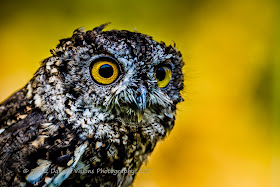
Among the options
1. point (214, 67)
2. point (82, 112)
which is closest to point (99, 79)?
point (82, 112)

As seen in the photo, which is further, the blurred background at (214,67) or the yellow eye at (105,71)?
the blurred background at (214,67)

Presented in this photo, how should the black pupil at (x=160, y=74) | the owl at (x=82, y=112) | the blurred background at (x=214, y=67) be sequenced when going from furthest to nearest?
the blurred background at (x=214, y=67), the black pupil at (x=160, y=74), the owl at (x=82, y=112)

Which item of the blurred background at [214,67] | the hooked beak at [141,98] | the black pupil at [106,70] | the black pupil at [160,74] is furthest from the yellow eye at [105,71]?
the blurred background at [214,67]

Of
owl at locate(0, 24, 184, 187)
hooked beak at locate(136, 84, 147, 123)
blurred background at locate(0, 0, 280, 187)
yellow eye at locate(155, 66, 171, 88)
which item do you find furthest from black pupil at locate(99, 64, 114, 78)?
blurred background at locate(0, 0, 280, 187)

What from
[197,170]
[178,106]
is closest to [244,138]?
[197,170]

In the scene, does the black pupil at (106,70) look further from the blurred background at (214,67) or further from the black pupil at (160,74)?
the blurred background at (214,67)

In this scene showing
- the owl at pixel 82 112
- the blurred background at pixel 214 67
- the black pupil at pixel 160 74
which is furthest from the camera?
the blurred background at pixel 214 67

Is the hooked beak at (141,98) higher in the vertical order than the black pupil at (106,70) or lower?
lower

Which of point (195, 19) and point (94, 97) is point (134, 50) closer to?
point (94, 97)
